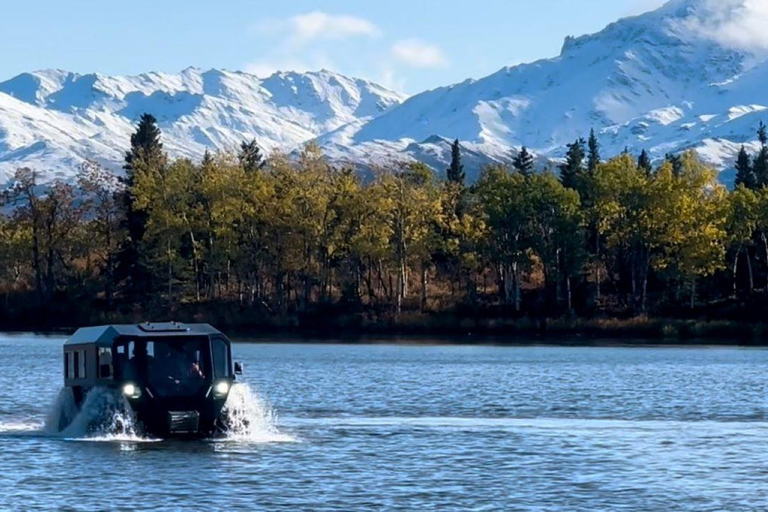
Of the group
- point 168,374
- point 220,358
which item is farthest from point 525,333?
point 168,374

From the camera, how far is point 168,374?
4553cm

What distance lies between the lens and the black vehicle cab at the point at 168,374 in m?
45.0

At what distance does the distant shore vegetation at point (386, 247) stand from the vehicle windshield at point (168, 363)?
86.0 metres

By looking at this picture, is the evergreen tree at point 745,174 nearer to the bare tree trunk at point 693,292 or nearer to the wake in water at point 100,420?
the bare tree trunk at point 693,292

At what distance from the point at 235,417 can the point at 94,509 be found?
1257 cm

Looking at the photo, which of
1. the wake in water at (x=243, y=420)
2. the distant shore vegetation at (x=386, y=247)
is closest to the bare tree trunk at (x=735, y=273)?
the distant shore vegetation at (x=386, y=247)

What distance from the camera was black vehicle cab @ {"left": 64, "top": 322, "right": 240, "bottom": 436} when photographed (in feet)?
148

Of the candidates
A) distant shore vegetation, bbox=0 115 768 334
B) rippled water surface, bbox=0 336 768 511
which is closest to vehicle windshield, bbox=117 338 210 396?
rippled water surface, bbox=0 336 768 511

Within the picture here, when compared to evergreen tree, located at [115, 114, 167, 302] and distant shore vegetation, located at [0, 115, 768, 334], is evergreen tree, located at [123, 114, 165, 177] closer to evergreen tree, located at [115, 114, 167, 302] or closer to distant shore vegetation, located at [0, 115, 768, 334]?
evergreen tree, located at [115, 114, 167, 302]

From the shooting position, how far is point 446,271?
153 metres

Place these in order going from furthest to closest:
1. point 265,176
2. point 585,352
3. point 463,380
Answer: point 265,176 < point 585,352 < point 463,380

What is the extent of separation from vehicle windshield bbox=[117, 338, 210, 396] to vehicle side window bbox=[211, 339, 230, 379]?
30 cm

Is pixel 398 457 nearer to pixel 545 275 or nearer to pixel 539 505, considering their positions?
pixel 539 505

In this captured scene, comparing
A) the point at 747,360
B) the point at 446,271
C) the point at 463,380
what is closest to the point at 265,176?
the point at 446,271
